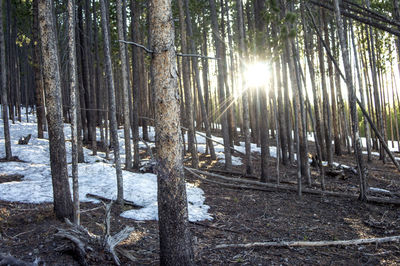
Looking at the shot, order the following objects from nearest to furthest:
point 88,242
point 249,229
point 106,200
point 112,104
Answer: point 88,242 → point 249,229 → point 112,104 → point 106,200

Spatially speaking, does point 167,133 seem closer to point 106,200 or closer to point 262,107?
point 106,200

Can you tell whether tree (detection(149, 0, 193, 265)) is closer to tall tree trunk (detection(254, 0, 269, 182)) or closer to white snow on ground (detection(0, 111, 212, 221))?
white snow on ground (detection(0, 111, 212, 221))

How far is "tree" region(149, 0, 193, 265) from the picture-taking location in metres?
3.34

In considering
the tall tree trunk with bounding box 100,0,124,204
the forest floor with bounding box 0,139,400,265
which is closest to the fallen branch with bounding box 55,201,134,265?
the forest floor with bounding box 0,139,400,265

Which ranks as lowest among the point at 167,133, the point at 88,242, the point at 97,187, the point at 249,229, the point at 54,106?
the point at 249,229

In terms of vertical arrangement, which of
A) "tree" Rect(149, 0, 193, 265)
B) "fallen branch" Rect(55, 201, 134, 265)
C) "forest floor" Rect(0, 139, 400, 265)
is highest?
"tree" Rect(149, 0, 193, 265)

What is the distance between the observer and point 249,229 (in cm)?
555

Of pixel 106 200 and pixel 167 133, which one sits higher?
pixel 167 133

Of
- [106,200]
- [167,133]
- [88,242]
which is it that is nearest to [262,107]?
[106,200]

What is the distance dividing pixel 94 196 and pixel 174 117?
458cm

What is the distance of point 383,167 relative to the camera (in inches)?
527

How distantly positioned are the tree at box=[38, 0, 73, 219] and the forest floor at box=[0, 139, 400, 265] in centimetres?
50

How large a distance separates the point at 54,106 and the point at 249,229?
4179 millimetres

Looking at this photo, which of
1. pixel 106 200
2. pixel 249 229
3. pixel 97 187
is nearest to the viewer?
pixel 249 229
